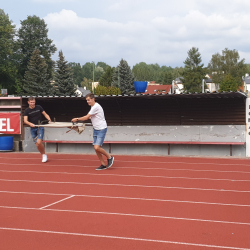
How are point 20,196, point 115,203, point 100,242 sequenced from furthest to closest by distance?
1. point 20,196
2. point 115,203
3. point 100,242

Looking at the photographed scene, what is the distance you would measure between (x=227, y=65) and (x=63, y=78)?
43861 millimetres

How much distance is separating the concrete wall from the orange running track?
280cm

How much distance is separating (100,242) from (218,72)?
3442 inches

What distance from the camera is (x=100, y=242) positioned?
5066 millimetres

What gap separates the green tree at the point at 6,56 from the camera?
64.0 meters

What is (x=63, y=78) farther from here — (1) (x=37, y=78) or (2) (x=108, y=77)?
(2) (x=108, y=77)

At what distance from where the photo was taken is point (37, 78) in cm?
6562

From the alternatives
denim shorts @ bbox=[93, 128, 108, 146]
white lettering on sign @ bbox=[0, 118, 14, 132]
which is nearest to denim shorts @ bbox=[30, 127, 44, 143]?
denim shorts @ bbox=[93, 128, 108, 146]

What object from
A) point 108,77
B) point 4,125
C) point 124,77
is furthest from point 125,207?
point 108,77

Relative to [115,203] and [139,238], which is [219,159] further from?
[139,238]

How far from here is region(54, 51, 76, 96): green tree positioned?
5841 centimetres

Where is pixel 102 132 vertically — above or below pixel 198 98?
below

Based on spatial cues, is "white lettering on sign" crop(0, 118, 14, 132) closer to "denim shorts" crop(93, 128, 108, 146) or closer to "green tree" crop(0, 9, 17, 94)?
"denim shorts" crop(93, 128, 108, 146)

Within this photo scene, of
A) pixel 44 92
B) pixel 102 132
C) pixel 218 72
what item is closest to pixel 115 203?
pixel 102 132
